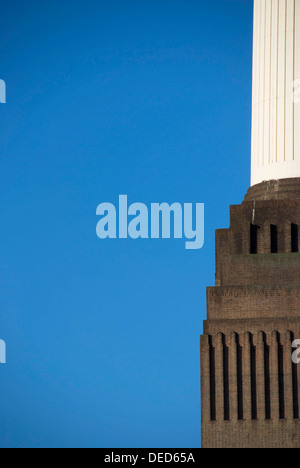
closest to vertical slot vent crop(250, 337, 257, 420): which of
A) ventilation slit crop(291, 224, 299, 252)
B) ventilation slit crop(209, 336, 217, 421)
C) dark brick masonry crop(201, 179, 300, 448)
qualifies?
dark brick masonry crop(201, 179, 300, 448)

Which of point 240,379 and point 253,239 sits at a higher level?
point 253,239

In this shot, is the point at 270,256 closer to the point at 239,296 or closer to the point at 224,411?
the point at 239,296

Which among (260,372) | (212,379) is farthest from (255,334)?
(212,379)

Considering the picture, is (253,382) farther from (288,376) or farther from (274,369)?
(288,376)

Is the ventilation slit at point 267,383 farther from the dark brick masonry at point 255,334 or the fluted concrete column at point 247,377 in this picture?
the fluted concrete column at point 247,377

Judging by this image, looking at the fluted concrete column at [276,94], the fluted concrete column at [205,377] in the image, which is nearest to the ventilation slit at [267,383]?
the fluted concrete column at [205,377]

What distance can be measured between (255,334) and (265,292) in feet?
7.49

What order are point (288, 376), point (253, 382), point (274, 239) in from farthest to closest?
point (274, 239), point (253, 382), point (288, 376)

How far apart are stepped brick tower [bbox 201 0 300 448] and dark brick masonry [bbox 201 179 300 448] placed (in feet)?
0.17

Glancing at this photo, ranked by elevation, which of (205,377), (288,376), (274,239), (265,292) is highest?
(274,239)

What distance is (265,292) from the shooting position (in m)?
83.5

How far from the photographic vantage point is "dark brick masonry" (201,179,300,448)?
81938 millimetres

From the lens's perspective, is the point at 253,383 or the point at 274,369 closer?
the point at 274,369
